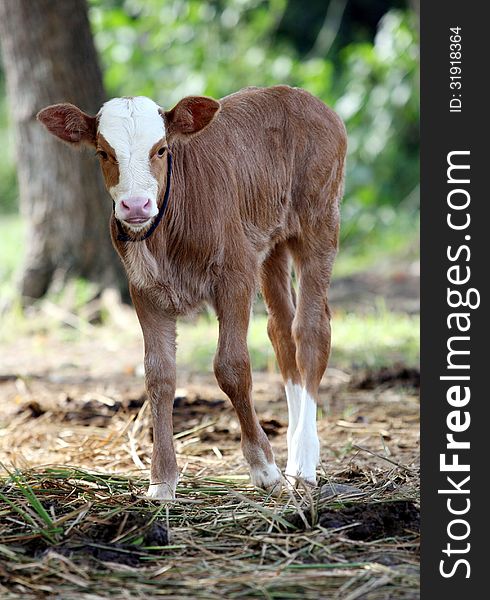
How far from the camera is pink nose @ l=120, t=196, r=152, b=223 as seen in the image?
192 inches

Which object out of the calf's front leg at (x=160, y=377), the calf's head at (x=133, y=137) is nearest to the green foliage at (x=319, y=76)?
the calf's front leg at (x=160, y=377)

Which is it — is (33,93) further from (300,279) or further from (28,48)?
(300,279)

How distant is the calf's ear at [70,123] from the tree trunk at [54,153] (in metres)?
4.99

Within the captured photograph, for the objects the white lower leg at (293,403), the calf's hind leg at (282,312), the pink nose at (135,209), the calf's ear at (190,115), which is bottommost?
the white lower leg at (293,403)

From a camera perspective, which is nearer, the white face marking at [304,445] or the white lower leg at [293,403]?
the white face marking at [304,445]

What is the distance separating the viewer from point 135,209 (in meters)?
4.88

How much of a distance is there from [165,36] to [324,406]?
11.5 metres

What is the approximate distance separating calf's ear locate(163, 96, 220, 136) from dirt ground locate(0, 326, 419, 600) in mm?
1761

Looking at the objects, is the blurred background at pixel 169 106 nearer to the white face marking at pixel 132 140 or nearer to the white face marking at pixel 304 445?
the white face marking at pixel 304 445

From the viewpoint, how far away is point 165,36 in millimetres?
17625

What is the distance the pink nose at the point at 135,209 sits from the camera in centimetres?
488

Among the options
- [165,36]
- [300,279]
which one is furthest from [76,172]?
[165,36]

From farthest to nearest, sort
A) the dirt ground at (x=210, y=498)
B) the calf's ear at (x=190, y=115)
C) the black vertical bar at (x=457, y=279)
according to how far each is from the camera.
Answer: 1. the calf's ear at (x=190, y=115)
2. the black vertical bar at (x=457, y=279)
3. the dirt ground at (x=210, y=498)

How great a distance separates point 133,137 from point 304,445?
182 cm
